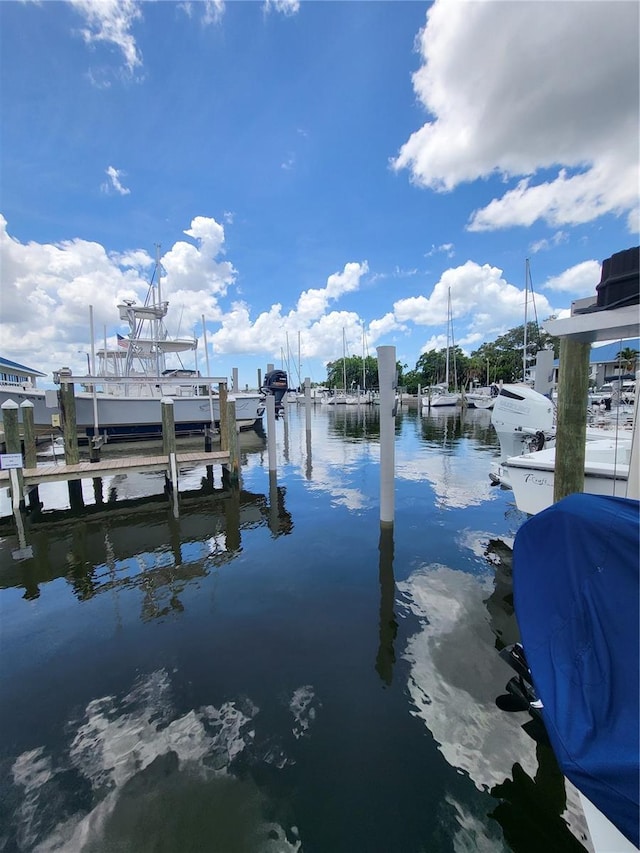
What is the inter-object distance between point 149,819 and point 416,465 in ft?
37.9

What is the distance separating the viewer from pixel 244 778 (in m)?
2.65

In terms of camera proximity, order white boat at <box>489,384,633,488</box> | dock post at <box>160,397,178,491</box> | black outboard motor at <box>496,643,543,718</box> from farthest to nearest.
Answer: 1. white boat at <box>489,384,633,488</box>
2. dock post at <box>160,397,178,491</box>
3. black outboard motor at <box>496,643,543,718</box>

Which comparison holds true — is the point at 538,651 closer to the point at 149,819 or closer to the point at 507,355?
the point at 149,819

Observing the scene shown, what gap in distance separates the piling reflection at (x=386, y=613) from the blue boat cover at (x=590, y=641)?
2048mm

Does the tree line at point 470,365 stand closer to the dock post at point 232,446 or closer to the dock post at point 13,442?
the dock post at point 232,446

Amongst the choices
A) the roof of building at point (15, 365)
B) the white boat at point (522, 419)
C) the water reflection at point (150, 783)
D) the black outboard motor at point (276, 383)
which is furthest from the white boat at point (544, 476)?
the roof of building at point (15, 365)

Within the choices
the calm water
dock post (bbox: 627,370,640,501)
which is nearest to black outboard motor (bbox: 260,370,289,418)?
the calm water

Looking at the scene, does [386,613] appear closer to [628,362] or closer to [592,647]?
[592,647]

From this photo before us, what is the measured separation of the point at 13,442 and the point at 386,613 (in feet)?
29.5

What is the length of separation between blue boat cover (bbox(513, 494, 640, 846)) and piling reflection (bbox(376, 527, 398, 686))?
6.72ft

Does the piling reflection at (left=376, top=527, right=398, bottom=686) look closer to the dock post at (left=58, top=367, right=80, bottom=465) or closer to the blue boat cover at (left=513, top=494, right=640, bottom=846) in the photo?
the blue boat cover at (left=513, top=494, right=640, bottom=846)

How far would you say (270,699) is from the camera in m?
3.31

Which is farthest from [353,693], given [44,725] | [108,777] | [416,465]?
[416,465]

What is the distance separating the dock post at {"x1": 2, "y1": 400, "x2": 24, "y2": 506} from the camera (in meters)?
7.12
